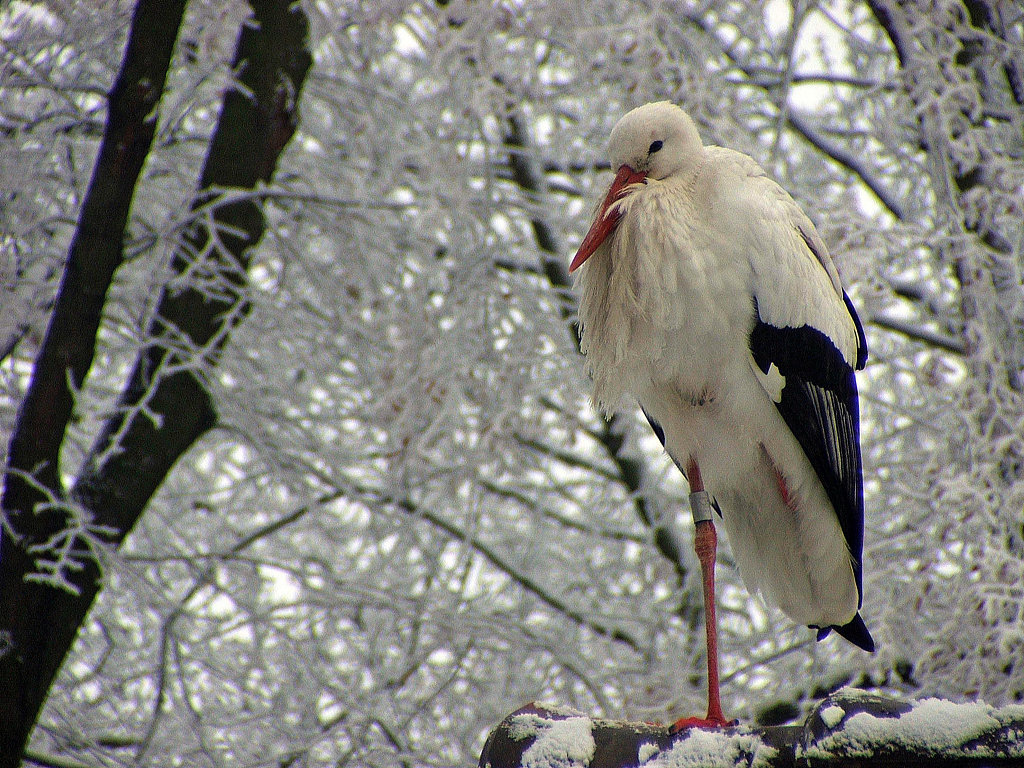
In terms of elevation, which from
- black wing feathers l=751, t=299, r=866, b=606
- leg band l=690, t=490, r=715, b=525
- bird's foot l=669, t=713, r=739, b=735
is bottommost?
bird's foot l=669, t=713, r=739, b=735

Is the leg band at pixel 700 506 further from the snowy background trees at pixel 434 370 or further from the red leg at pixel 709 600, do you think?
the snowy background trees at pixel 434 370

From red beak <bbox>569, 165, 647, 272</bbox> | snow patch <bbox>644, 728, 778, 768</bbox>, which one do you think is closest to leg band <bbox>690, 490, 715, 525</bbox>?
red beak <bbox>569, 165, 647, 272</bbox>

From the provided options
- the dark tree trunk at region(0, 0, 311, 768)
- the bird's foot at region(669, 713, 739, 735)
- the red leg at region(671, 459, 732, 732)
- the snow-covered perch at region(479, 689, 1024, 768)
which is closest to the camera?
the snow-covered perch at region(479, 689, 1024, 768)

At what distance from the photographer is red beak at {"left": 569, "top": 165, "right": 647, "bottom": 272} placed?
220 centimetres

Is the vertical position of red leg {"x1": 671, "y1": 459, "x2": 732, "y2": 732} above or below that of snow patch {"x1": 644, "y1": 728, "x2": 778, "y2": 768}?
above

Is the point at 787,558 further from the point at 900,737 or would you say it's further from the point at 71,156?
the point at 71,156

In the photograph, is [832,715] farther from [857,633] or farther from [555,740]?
[857,633]

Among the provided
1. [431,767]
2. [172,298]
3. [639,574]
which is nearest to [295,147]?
[172,298]

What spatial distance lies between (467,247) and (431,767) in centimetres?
228

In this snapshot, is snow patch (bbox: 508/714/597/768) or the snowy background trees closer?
snow patch (bbox: 508/714/597/768)

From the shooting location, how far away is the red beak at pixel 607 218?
2.20 metres

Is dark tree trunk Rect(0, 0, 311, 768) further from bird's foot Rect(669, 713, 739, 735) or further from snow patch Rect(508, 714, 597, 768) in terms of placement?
bird's foot Rect(669, 713, 739, 735)

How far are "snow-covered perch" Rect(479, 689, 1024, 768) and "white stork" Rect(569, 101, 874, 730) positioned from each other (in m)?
0.36

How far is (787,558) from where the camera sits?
2.52 metres
